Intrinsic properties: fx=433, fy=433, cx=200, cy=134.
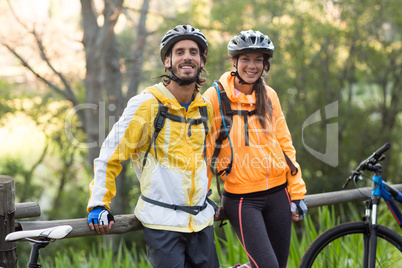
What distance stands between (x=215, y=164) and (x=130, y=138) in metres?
0.72

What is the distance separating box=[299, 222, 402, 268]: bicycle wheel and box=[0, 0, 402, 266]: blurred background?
518 cm

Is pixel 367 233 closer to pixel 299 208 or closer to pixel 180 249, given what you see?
pixel 299 208

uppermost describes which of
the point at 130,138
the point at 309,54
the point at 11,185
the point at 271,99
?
the point at 309,54

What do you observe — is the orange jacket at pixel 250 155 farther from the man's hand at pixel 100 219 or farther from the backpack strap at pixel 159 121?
the man's hand at pixel 100 219

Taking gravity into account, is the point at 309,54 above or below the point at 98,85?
above

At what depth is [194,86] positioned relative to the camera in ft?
8.48

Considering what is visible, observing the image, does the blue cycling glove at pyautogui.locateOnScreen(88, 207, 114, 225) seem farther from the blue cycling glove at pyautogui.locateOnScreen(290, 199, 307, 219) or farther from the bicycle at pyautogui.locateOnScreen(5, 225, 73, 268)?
the blue cycling glove at pyautogui.locateOnScreen(290, 199, 307, 219)

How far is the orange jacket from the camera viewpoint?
272 cm

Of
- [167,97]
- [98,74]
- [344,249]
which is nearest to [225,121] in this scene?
[167,97]

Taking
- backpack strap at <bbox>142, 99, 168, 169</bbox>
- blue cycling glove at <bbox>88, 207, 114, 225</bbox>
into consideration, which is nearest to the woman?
backpack strap at <bbox>142, 99, 168, 169</bbox>

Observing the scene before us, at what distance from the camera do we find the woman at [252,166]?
2.71 metres

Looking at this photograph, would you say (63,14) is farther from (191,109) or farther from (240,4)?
(191,109)

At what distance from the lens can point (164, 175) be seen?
234 cm

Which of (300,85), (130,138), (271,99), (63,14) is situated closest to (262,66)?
(271,99)
